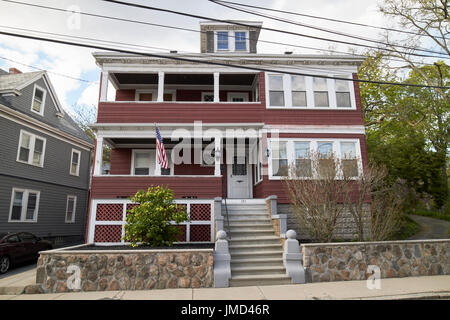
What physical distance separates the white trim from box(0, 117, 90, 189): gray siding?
7.3 inches

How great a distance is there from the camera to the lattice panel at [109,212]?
10383 mm

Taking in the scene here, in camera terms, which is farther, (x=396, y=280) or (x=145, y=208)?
(x=145, y=208)

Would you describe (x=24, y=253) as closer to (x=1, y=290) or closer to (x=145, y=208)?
(x=1, y=290)

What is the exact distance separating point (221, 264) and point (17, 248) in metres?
8.46

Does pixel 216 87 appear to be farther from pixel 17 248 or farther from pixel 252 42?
pixel 17 248

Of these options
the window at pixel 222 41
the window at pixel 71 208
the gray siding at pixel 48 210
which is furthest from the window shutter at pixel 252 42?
the window at pixel 71 208

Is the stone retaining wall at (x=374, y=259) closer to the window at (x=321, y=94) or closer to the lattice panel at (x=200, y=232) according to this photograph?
the lattice panel at (x=200, y=232)

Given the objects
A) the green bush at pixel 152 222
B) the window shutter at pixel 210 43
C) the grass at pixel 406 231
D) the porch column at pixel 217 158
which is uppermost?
the window shutter at pixel 210 43

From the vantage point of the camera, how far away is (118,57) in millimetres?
11992

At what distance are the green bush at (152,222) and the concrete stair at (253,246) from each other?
5.84 ft

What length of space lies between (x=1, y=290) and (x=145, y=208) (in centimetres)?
370

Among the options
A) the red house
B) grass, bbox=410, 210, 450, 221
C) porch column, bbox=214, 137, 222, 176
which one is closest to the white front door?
the red house

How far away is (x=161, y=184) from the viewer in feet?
35.4

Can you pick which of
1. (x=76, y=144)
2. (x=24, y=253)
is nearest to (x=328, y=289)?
(x=24, y=253)
